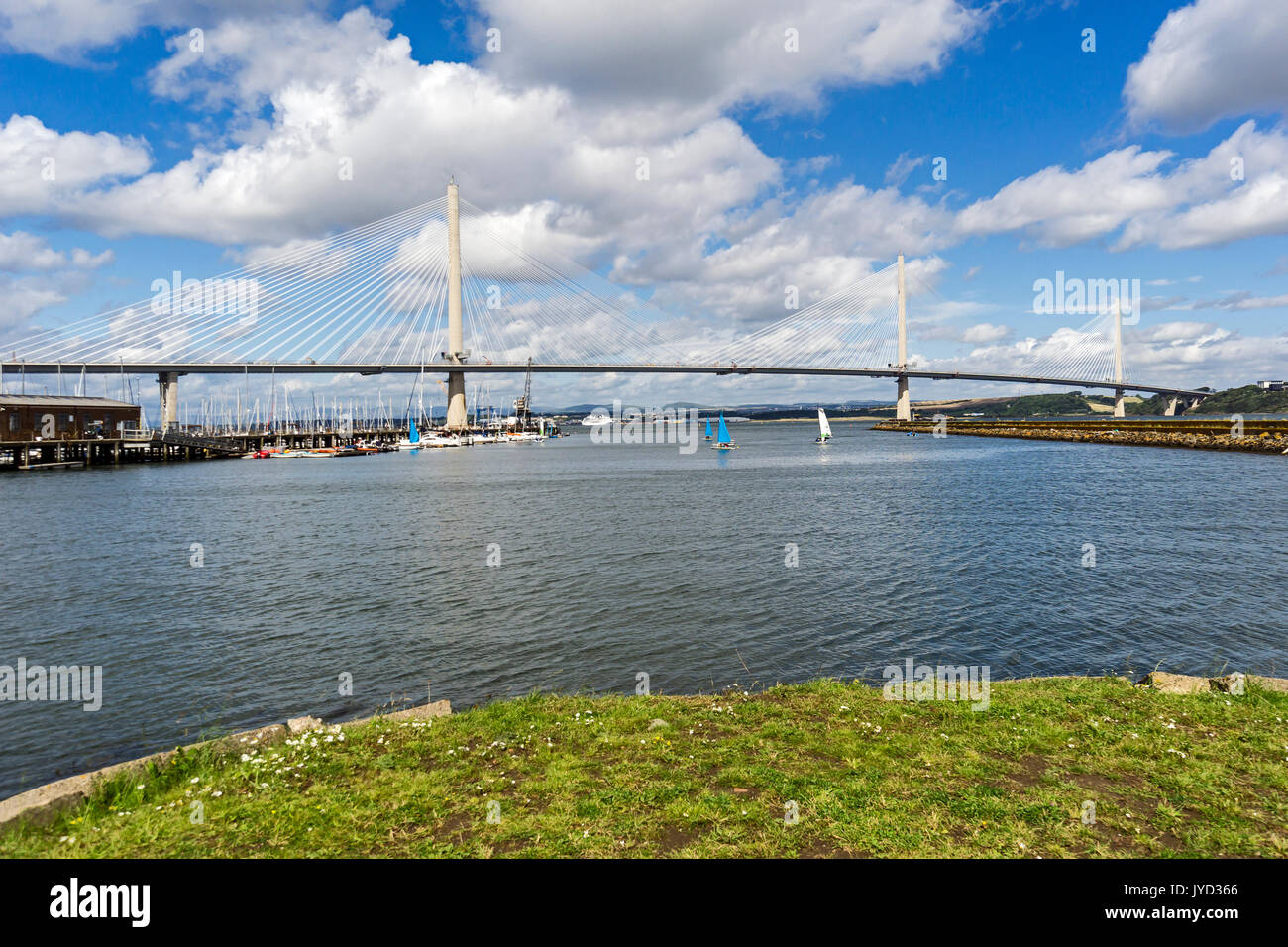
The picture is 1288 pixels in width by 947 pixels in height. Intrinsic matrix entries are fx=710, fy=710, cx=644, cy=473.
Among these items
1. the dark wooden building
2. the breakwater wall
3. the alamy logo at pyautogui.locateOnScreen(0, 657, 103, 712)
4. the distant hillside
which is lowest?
the alamy logo at pyautogui.locateOnScreen(0, 657, 103, 712)

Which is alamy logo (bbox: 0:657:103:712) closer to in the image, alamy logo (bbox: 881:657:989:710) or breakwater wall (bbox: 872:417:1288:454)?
alamy logo (bbox: 881:657:989:710)

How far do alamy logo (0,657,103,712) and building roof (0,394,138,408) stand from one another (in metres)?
88.7

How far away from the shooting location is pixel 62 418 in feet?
290

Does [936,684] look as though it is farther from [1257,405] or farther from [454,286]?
[1257,405]

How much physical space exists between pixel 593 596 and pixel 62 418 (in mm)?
99001

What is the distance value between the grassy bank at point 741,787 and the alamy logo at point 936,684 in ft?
1.57

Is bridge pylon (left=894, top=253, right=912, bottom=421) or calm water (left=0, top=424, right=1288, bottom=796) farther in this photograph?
bridge pylon (left=894, top=253, right=912, bottom=421)

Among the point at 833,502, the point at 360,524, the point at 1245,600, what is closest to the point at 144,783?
the point at 1245,600

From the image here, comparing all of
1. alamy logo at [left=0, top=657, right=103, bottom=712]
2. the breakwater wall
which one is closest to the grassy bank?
alamy logo at [left=0, top=657, right=103, bottom=712]
